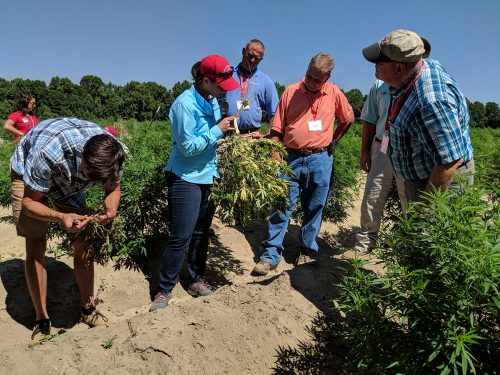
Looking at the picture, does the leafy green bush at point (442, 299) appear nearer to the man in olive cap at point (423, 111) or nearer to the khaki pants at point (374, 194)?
the man in olive cap at point (423, 111)

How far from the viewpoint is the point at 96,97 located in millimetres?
44781

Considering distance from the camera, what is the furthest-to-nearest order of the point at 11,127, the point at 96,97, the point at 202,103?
1. the point at 96,97
2. the point at 11,127
3. the point at 202,103

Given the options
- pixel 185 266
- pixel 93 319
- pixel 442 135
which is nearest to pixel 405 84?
pixel 442 135

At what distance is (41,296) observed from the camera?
300cm

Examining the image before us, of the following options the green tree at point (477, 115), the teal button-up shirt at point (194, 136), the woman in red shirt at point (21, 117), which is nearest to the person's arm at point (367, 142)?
the teal button-up shirt at point (194, 136)

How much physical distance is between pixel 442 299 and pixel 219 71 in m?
2.03

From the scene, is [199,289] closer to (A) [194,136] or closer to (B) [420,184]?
(A) [194,136]

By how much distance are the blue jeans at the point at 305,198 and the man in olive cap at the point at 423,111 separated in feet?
4.34

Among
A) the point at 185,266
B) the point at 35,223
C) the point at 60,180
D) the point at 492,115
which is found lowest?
the point at 185,266

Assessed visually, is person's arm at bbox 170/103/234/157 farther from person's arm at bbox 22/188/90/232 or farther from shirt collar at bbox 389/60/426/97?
shirt collar at bbox 389/60/426/97

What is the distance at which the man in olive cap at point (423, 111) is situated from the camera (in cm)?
222

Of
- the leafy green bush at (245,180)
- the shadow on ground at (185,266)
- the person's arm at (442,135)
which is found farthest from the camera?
the shadow on ground at (185,266)

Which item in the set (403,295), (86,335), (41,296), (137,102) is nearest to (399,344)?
(403,295)

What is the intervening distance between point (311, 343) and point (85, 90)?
48241 millimetres
